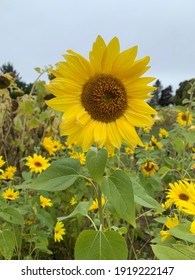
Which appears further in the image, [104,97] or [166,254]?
[104,97]

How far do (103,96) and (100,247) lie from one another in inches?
14.2

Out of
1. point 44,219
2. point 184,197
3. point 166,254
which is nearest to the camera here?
point 166,254

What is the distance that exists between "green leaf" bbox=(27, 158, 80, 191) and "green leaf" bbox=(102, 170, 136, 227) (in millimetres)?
88

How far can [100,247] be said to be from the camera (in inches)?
34.4

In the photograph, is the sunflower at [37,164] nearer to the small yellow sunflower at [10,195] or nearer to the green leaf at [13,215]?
the small yellow sunflower at [10,195]

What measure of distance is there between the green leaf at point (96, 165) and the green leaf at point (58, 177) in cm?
10

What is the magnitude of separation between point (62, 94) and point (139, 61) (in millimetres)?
201

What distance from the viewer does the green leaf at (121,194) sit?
0.86 meters

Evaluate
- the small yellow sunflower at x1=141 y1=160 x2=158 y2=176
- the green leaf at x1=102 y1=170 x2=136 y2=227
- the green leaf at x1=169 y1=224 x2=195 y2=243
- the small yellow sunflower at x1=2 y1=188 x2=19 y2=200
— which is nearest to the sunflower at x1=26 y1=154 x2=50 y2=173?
the small yellow sunflower at x1=2 y1=188 x2=19 y2=200

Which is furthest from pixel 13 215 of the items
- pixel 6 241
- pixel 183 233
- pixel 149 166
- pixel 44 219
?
pixel 149 166

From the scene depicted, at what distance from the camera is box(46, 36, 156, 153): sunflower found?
95cm

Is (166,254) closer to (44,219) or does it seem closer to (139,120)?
(139,120)
